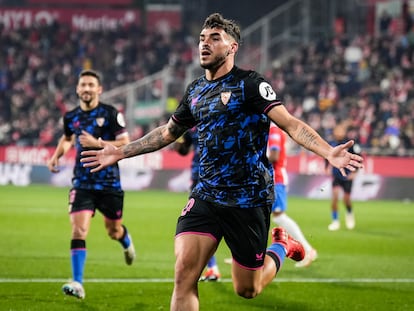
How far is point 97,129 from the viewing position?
10.2 metres

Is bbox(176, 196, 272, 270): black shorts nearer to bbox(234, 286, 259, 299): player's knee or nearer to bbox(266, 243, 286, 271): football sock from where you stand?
bbox(234, 286, 259, 299): player's knee

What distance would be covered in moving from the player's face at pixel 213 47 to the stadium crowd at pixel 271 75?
2060 centimetres

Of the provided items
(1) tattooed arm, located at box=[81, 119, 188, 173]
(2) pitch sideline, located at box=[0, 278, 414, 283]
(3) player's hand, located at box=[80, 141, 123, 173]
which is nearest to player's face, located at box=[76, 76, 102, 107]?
(2) pitch sideline, located at box=[0, 278, 414, 283]

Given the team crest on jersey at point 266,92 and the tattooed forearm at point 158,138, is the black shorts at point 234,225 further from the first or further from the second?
the team crest on jersey at point 266,92

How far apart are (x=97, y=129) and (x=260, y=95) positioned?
408 cm

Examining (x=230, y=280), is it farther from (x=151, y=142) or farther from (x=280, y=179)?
(x=151, y=142)

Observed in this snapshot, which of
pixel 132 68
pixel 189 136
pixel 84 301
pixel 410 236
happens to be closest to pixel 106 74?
pixel 132 68

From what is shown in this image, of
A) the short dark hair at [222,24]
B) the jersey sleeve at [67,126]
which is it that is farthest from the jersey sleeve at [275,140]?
the short dark hair at [222,24]

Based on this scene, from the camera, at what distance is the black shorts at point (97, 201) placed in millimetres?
9953

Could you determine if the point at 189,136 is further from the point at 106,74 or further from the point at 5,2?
the point at 5,2

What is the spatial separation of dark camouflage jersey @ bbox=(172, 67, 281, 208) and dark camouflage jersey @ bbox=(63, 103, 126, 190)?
3.52 m

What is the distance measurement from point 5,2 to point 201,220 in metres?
43.3

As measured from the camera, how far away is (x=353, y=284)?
10.8 m

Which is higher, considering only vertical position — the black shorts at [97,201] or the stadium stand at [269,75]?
the stadium stand at [269,75]
